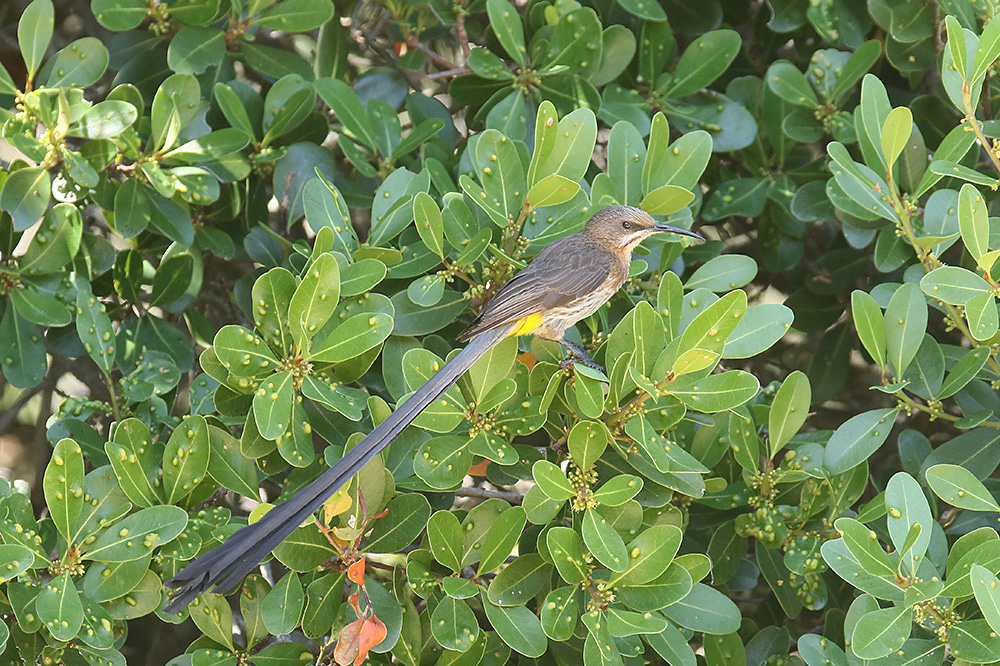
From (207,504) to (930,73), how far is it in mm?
2784

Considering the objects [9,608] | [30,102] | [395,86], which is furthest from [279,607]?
[395,86]

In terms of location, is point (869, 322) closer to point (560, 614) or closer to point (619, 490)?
point (619, 490)

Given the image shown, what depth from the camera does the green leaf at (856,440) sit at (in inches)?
95.1

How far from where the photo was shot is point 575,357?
2604mm

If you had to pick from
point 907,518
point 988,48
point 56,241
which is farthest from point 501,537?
point 988,48

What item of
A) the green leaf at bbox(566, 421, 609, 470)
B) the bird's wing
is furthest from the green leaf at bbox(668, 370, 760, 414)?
the bird's wing

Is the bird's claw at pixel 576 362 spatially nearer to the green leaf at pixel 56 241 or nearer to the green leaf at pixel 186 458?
the green leaf at pixel 186 458

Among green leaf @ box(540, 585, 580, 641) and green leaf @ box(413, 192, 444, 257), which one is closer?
green leaf @ box(540, 585, 580, 641)

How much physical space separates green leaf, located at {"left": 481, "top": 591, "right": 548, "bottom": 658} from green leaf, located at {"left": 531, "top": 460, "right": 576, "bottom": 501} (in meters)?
0.31

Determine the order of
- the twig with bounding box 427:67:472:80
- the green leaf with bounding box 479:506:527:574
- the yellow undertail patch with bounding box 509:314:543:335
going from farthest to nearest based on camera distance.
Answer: the twig with bounding box 427:67:472:80 → the yellow undertail patch with bounding box 509:314:543:335 → the green leaf with bounding box 479:506:527:574

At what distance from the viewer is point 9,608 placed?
2246 mm

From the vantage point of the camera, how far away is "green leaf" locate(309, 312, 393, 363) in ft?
7.16

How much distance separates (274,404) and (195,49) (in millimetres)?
1354

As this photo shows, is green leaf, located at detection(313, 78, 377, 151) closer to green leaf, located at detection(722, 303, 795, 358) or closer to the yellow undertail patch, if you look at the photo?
the yellow undertail patch
